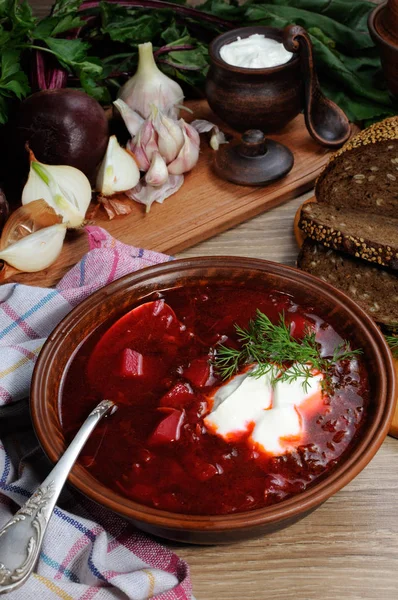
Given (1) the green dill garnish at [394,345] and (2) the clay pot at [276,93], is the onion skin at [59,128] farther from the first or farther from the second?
(1) the green dill garnish at [394,345]

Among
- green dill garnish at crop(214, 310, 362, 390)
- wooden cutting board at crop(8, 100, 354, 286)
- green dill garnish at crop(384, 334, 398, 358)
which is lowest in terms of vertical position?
green dill garnish at crop(384, 334, 398, 358)

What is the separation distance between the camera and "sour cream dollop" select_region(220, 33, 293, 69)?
3254 mm

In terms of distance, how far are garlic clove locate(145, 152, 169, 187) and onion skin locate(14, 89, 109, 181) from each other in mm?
242

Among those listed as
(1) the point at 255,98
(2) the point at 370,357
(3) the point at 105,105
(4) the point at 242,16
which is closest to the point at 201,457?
(2) the point at 370,357

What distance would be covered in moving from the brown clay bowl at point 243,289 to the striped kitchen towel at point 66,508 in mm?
144

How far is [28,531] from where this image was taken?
1.57 meters

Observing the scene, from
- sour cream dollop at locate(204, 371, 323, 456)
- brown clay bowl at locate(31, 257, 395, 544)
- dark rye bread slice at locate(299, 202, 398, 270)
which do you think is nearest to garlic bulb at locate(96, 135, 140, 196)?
dark rye bread slice at locate(299, 202, 398, 270)

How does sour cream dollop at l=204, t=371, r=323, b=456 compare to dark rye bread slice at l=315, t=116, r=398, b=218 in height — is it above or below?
above

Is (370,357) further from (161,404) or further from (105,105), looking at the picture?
(105,105)

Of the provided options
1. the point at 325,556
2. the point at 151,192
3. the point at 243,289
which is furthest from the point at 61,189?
the point at 325,556

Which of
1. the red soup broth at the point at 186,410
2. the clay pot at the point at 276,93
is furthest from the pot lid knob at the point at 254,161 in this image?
the red soup broth at the point at 186,410

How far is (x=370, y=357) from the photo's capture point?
6.44 ft

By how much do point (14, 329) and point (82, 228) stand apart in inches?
29.0

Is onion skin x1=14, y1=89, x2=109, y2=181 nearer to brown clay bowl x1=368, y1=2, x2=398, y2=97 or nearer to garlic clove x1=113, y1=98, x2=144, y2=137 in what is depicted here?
garlic clove x1=113, y1=98, x2=144, y2=137
